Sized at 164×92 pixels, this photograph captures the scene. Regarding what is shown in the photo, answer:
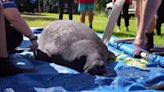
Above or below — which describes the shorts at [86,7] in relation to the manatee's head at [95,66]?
below

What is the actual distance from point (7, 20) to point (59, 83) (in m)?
1.28

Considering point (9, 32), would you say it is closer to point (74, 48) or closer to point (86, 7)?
point (74, 48)

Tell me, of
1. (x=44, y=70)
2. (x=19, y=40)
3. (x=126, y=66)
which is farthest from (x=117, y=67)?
(x=19, y=40)

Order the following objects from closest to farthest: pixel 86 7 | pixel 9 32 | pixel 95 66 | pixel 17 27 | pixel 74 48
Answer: pixel 95 66 < pixel 74 48 < pixel 17 27 < pixel 9 32 < pixel 86 7

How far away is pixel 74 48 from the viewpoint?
15.1 ft

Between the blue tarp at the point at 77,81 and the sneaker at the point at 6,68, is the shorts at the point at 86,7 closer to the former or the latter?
the blue tarp at the point at 77,81

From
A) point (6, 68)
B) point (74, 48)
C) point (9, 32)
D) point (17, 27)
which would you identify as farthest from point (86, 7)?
point (6, 68)

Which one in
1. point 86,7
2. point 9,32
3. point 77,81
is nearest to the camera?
point 77,81

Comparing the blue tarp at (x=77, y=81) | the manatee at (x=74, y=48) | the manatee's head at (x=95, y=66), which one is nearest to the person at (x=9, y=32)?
the blue tarp at (x=77, y=81)

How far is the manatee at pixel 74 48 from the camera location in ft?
14.1

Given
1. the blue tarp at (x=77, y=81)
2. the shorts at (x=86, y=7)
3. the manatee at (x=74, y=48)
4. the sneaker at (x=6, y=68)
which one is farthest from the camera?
the shorts at (x=86, y=7)

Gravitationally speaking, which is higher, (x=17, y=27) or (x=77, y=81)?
(x=17, y=27)

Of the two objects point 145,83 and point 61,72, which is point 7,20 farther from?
point 145,83

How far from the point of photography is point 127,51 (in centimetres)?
568
